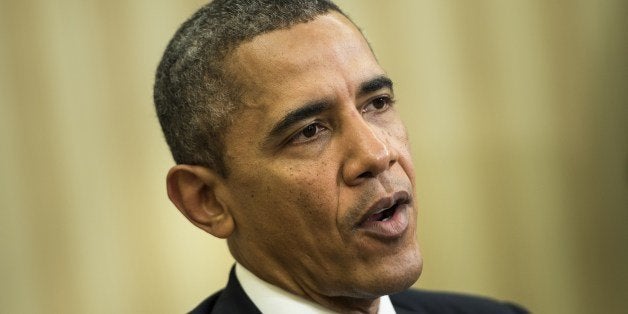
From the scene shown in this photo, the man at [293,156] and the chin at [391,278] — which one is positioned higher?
the man at [293,156]

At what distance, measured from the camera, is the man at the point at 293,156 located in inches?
64.2

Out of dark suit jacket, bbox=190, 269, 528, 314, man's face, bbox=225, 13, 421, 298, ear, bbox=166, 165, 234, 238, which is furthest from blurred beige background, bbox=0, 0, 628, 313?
man's face, bbox=225, 13, 421, 298

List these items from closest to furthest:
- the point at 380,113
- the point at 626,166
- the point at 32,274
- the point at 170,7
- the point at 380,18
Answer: the point at 380,113 < the point at 32,274 < the point at 170,7 < the point at 380,18 < the point at 626,166

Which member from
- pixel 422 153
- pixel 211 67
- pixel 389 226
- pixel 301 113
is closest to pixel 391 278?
pixel 389 226

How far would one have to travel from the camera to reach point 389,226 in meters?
1.63

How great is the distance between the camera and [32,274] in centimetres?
267

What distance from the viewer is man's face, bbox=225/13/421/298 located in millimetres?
1623

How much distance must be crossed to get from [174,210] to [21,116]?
612mm

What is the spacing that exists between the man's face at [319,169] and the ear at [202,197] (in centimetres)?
5

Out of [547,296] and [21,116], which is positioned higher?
[21,116]

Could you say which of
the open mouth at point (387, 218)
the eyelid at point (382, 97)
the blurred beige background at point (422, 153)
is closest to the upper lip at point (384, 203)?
the open mouth at point (387, 218)

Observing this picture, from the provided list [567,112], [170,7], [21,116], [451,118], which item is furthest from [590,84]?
[21,116]

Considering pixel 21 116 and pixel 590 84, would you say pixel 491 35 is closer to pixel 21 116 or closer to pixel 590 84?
pixel 590 84

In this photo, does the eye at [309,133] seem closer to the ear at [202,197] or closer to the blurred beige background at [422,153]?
the ear at [202,197]
